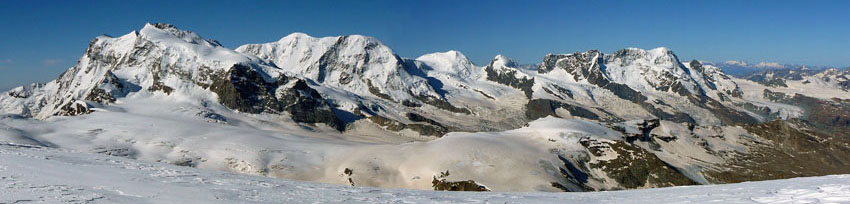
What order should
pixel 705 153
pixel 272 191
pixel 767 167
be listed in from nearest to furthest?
pixel 272 191, pixel 767 167, pixel 705 153

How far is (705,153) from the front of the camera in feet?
491

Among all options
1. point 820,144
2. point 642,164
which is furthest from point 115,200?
point 820,144

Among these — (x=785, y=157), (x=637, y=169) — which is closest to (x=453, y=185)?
(x=637, y=169)

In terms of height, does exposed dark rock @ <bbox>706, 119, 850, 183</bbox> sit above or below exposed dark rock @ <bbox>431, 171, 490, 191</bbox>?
above

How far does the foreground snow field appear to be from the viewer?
72.4 feet

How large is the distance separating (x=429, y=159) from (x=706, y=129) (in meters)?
110

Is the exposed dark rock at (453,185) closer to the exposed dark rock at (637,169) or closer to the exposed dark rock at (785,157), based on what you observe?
the exposed dark rock at (637,169)

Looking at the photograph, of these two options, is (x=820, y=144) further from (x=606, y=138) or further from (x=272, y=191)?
(x=272, y=191)

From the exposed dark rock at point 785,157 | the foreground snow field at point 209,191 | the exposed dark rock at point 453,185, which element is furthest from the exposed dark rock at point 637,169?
the foreground snow field at point 209,191

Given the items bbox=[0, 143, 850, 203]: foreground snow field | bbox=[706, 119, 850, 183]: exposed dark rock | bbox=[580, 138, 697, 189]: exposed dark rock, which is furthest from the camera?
bbox=[706, 119, 850, 183]: exposed dark rock

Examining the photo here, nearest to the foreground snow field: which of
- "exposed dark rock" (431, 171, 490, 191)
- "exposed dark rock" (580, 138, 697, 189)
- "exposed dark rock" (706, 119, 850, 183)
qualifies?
"exposed dark rock" (431, 171, 490, 191)

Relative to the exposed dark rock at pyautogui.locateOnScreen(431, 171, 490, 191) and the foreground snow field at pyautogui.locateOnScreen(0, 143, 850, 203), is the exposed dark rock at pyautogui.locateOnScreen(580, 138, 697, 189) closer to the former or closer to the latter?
the exposed dark rock at pyautogui.locateOnScreen(431, 171, 490, 191)

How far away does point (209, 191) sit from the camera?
84.5 ft

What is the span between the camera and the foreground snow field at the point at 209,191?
22078 mm
